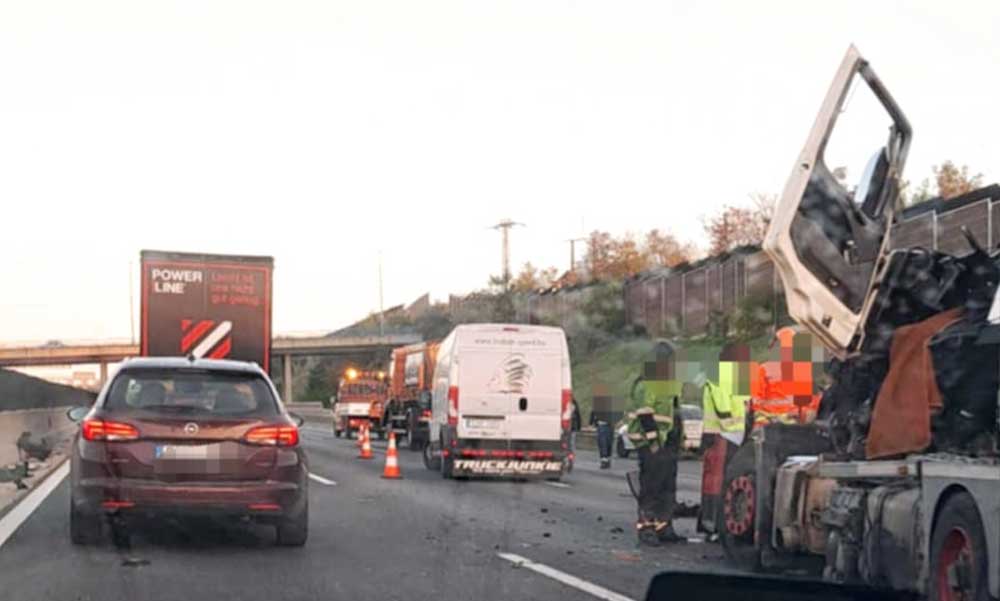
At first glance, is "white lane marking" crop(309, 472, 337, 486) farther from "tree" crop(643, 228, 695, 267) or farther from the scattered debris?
"tree" crop(643, 228, 695, 267)

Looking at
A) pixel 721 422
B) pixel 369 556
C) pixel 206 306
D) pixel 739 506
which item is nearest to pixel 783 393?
pixel 739 506

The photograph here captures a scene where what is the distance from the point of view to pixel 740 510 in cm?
1068

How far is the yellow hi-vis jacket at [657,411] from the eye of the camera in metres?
12.9

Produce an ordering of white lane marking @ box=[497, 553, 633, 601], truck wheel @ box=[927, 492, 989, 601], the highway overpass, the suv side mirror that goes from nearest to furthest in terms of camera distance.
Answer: truck wheel @ box=[927, 492, 989, 601] < white lane marking @ box=[497, 553, 633, 601] < the suv side mirror < the highway overpass

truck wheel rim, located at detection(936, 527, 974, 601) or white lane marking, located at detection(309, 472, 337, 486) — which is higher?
truck wheel rim, located at detection(936, 527, 974, 601)

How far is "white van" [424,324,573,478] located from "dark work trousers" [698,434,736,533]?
980cm

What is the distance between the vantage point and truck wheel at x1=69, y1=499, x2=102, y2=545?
11.4 m

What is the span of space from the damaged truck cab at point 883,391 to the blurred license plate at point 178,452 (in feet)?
14.1

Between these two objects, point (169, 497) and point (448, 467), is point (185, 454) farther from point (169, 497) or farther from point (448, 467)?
point (448, 467)

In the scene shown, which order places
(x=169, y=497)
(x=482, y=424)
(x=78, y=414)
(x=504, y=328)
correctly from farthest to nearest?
A: (x=504, y=328), (x=482, y=424), (x=78, y=414), (x=169, y=497)

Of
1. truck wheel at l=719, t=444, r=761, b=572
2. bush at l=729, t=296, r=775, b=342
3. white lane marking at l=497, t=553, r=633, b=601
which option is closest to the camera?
white lane marking at l=497, t=553, r=633, b=601

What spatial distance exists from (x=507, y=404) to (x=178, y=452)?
35.8ft

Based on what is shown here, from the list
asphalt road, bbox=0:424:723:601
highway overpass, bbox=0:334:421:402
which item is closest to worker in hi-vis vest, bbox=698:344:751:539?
asphalt road, bbox=0:424:723:601

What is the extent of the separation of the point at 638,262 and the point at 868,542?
166ft
